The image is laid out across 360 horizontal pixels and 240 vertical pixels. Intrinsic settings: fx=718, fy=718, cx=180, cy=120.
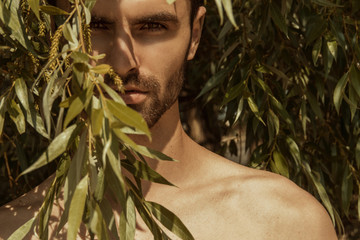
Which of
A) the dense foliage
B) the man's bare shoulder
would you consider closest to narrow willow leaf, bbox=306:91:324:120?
the man's bare shoulder

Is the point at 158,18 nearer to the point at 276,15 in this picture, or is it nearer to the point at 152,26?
the point at 152,26

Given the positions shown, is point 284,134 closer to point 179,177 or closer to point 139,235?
point 179,177

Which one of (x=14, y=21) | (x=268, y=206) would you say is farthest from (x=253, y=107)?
(x=14, y=21)

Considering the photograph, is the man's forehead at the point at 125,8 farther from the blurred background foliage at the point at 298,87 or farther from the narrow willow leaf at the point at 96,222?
the narrow willow leaf at the point at 96,222

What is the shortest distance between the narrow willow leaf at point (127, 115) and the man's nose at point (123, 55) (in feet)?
1.63

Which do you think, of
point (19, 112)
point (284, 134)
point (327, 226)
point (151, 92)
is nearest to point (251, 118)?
point (284, 134)

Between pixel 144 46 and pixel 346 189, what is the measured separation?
3.73 feet

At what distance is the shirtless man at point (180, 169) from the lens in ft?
5.96

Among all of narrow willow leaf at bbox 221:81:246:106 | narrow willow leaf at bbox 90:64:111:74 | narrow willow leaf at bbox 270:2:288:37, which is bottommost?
narrow willow leaf at bbox 221:81:246:106

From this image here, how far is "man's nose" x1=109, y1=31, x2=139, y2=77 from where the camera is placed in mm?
1746

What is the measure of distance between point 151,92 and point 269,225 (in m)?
0.52

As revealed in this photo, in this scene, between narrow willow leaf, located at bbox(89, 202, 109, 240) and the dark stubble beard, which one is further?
the dark stubble beard

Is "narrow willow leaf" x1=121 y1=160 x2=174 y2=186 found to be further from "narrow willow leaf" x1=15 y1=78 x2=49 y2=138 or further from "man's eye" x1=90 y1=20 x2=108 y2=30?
"man's eye" x1=90 y1=20 x2=108 y2=30

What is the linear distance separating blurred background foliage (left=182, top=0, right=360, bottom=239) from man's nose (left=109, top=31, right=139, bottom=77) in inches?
22.1
